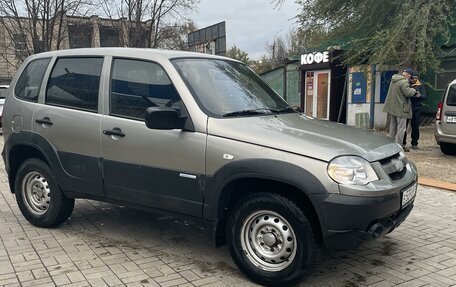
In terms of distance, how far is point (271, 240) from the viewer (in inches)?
145

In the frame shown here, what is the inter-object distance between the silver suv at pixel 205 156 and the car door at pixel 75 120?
0.01 m

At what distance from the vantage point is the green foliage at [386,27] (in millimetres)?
12234

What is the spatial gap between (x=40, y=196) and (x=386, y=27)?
1155 cm

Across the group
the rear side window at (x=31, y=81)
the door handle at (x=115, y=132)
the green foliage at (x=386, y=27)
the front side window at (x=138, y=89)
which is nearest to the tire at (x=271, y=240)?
the front side window at (x=138, y=89)

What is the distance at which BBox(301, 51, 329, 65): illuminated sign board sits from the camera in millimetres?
16688

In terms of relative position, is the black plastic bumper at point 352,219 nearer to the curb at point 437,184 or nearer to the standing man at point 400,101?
the curb at point 437,184

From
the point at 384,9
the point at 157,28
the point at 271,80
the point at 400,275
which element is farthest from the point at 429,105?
the point at 400,275

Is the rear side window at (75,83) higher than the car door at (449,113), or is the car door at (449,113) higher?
the rear side window at (75,83)

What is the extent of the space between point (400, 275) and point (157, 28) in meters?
18.9

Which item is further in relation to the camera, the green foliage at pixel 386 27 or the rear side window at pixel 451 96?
the green foliage at pixel 386 27

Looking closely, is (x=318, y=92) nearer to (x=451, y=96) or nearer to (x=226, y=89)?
(x=451, y=96)

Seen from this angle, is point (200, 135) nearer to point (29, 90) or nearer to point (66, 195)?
point (66, 195)

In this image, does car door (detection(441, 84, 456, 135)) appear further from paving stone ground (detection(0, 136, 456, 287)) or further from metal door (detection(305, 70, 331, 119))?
metal door (detection(305, 70, 331, 119))

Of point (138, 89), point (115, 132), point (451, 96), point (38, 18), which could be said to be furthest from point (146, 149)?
point (38, 18)
